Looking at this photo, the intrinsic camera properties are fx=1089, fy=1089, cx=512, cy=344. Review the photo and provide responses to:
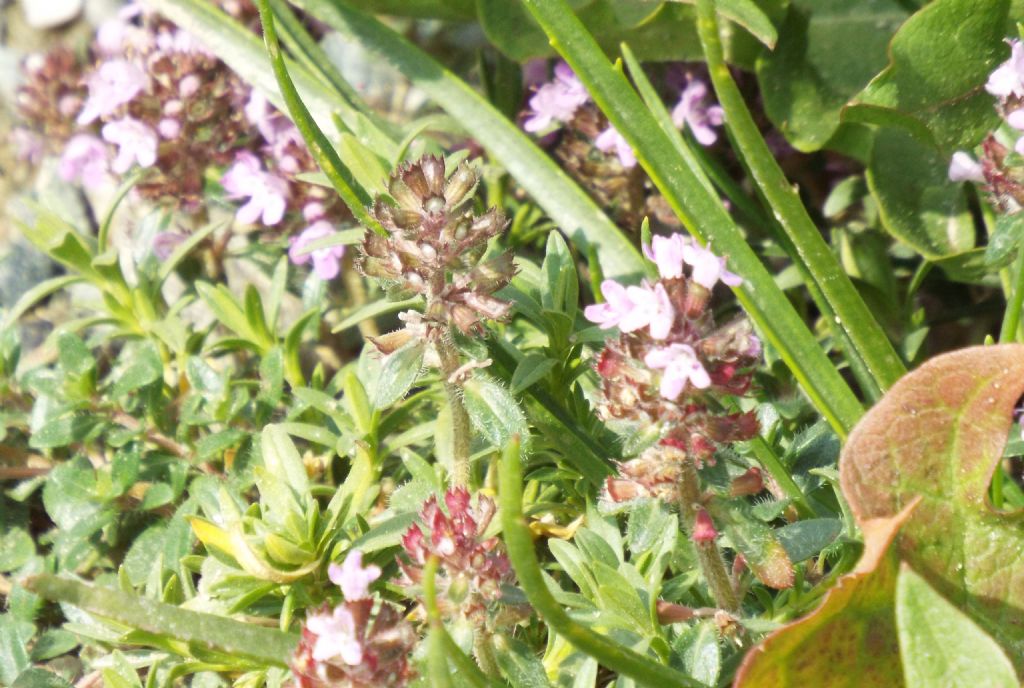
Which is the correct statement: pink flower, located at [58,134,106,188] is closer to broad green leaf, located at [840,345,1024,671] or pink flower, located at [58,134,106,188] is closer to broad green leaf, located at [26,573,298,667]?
broad green leaf, located at [26,573,298,667]

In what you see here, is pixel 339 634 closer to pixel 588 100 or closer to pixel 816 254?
pixel 816 254

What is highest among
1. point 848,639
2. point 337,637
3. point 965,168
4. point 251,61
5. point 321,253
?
point 251,61

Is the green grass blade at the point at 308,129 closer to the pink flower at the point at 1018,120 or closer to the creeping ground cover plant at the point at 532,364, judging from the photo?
the creeping ground cover plant at the point at 532,364

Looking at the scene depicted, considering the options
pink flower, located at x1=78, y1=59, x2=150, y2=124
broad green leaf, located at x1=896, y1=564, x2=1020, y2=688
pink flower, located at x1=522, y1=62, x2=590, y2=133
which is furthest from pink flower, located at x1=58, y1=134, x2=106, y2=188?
broad green leaf, located at x1=896, y1=564, x2=1020, y2=688

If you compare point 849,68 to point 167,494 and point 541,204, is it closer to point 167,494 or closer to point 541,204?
point 541,204

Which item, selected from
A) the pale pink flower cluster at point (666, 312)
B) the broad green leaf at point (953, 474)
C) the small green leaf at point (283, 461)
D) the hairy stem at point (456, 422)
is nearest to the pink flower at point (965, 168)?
the broad green leaf at point (953, 474)

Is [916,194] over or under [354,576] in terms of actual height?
under

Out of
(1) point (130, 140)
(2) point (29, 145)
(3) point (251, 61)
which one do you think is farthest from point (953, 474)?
(2) point (29, 145)
